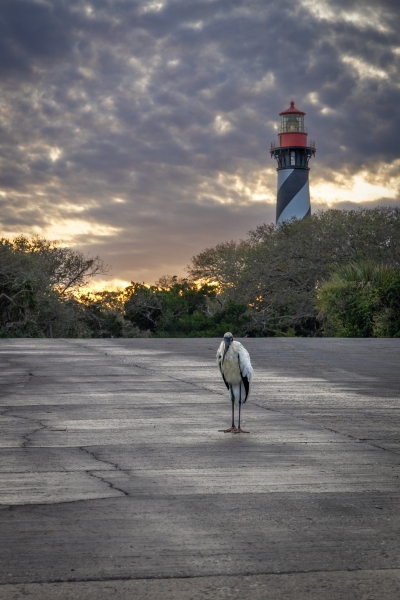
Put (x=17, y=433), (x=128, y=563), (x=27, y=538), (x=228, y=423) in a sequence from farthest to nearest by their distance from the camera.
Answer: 1. (x=228, y=423)
2. (x=17, y=433)
3. (x=27, y=538)
4. (x=128, y=563)

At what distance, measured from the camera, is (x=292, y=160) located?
73688 mm

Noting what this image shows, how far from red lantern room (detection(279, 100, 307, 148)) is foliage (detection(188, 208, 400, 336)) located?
28.9 metres

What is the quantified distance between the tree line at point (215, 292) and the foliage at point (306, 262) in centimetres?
5

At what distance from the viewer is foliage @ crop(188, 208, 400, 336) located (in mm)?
41719

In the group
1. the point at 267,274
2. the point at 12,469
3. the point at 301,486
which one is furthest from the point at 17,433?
the point at 267,274

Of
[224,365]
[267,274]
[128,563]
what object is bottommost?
[128,563]

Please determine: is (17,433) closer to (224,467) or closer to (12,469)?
(12,469)

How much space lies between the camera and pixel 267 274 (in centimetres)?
4331

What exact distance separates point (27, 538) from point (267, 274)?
3852cm

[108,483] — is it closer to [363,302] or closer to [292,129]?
[363,302]

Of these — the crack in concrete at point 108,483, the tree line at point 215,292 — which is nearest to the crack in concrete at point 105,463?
the crack in concrete at point 108,483

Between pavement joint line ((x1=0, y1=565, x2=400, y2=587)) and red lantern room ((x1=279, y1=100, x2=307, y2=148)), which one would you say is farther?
red lantern room ((x1=279, y1=100, x2=307, y2=148))

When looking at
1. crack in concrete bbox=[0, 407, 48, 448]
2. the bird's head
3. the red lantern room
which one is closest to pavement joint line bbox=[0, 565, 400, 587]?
crack in concrete bbox=[0, 407, 48, 448]

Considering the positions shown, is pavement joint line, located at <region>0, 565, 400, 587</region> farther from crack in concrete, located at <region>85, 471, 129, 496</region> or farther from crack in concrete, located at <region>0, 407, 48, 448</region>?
crack in concrete, located at <region>0, 407, 48, 448</region>
